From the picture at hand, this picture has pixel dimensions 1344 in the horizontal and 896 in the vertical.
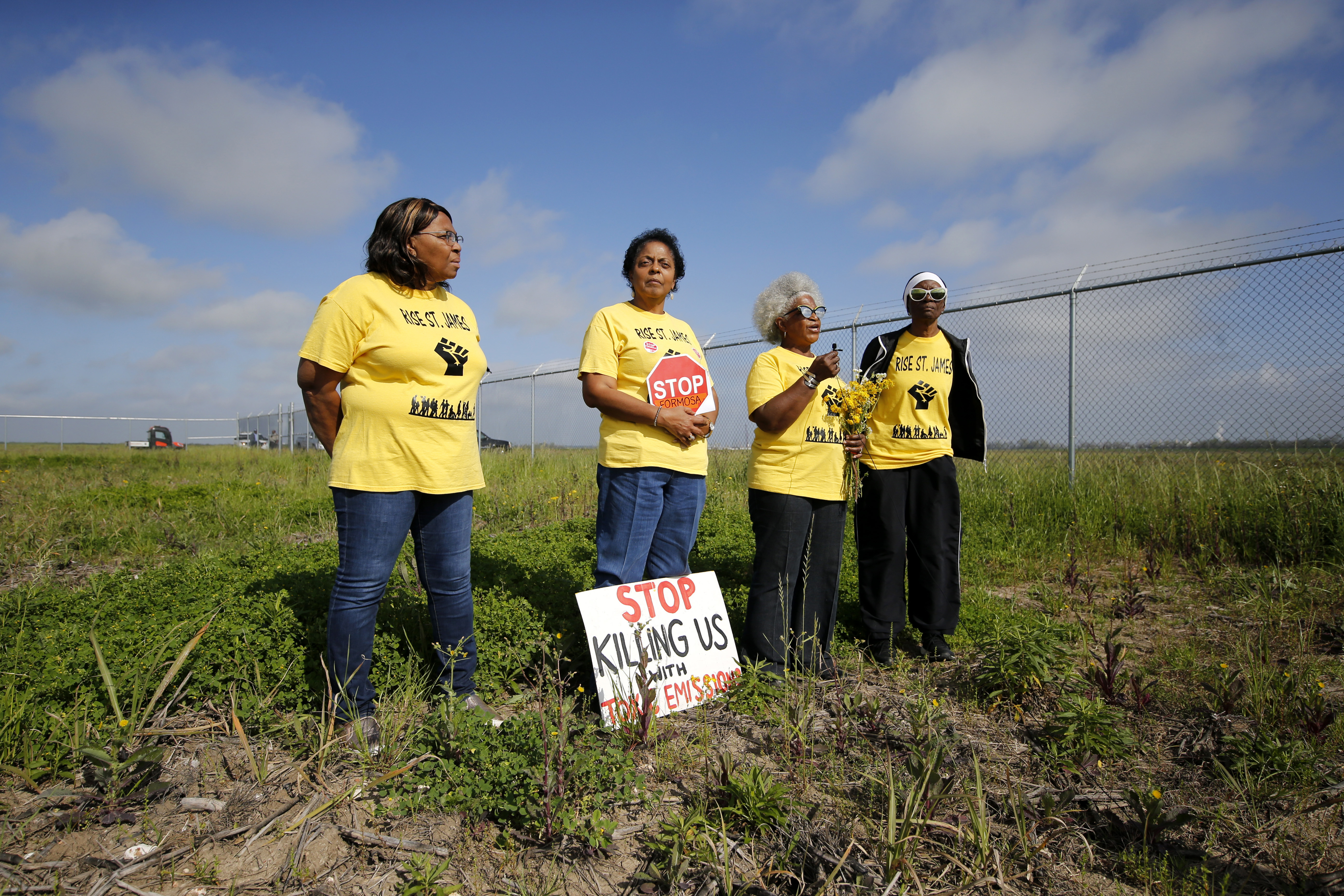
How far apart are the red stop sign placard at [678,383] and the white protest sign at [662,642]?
2.59 feet

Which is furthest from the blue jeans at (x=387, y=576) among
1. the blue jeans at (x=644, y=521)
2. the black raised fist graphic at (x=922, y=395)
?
the black raised fist graphic at (x=922, y=395)

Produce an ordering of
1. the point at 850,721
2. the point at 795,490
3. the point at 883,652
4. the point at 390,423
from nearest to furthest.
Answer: the point at 390,423, the point at 850,721, the point at 795,490, the point at 883,652

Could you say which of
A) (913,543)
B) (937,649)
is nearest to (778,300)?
(913,543)

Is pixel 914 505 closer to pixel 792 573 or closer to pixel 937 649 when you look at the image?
pixel 937 649

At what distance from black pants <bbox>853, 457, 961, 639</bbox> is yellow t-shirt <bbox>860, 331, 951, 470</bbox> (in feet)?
0.22

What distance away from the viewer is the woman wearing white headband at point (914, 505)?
3424 mm

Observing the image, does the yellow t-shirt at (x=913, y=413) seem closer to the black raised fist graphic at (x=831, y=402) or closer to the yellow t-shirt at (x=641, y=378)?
the black raised fist graphic at (x=831, y=402)

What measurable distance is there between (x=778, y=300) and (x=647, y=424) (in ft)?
2.91

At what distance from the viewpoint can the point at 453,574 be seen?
103 inches

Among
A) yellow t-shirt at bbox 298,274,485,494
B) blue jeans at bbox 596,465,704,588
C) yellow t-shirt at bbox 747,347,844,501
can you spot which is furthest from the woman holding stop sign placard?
yellow t-shirt at bbox 298,274,485,494

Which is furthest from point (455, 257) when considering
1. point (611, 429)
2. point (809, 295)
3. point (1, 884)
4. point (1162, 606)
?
point (1162, 606)

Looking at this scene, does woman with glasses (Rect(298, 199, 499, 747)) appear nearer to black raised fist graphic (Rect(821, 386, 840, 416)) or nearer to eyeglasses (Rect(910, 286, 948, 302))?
black raised fist graphic (Rect(821, 386, 840, 416))

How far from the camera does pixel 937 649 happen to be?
345 centimetres

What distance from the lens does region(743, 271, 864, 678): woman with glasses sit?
296 centimetres
